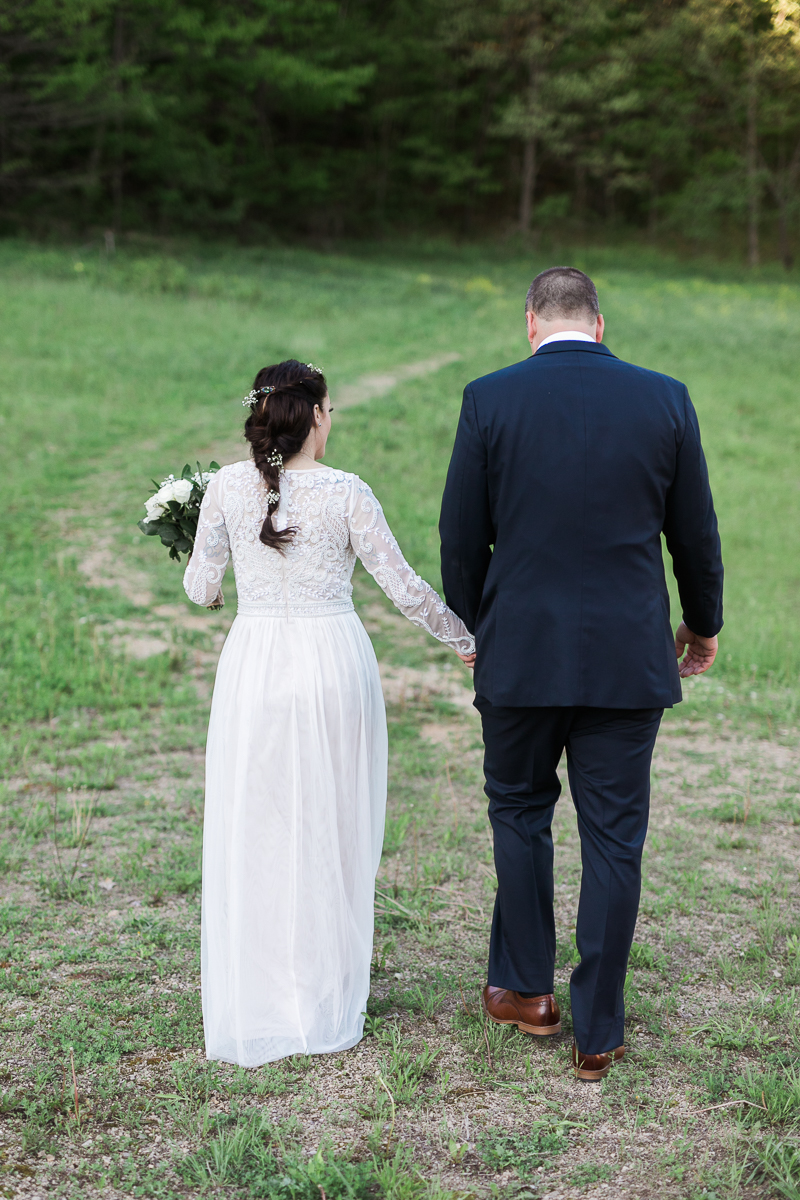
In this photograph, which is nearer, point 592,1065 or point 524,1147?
point 524,1147

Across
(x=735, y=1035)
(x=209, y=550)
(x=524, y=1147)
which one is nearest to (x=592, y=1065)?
(x=524, y=1147)

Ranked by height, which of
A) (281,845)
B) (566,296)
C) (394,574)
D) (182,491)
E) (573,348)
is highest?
(566,296)

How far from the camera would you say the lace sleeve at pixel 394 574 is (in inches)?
124

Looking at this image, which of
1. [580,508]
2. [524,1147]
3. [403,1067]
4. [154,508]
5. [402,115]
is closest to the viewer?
[524,1147]

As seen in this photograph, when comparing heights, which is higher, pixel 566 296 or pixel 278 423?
pixel 566 296

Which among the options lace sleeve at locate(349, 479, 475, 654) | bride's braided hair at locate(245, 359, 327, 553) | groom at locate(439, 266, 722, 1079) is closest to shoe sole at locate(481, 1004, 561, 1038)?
groom at locate(439, 266, 722, 1079)

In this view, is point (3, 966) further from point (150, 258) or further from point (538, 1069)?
point (150, 258)

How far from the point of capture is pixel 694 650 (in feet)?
11.1

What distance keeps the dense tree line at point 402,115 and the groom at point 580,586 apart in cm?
2609

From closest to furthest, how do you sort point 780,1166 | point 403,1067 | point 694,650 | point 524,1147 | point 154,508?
point 780,1166 < point 524,1147 < point 403,1067 < point 694,650 < point 154,508

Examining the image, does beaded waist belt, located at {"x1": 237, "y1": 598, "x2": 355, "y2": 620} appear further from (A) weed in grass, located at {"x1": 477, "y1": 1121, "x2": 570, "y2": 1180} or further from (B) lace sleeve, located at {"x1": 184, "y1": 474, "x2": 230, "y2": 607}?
(A) weed in grass, located at {"x1": 477, "y1": 1121, "x2": 570, "y2": 1180}

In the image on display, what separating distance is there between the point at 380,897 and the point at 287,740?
141 centimetres

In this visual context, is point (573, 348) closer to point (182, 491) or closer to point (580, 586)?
point (580, 586)

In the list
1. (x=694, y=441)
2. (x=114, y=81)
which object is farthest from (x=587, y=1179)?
(x=114, y=81)
